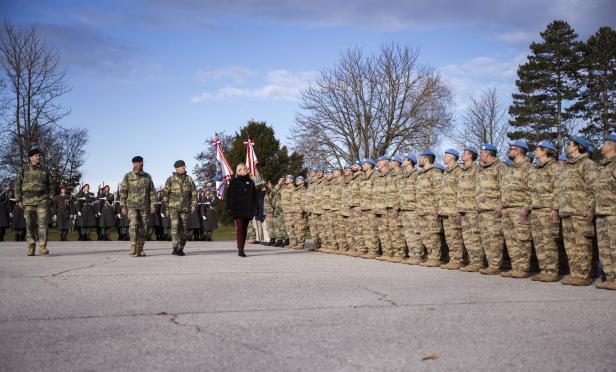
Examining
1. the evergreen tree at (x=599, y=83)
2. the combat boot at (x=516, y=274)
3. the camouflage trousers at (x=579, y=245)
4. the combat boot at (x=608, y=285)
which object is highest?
the evergreen tree at (x=599, y=83)

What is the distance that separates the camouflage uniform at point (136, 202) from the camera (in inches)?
580

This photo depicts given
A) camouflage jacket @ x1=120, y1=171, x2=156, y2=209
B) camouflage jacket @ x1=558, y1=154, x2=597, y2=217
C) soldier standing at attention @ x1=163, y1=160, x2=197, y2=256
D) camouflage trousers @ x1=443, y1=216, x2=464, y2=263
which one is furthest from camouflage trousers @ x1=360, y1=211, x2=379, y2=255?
camouflage jacket @ x1=558, y1=154, x2=597, y2=217

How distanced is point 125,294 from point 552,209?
6.44m

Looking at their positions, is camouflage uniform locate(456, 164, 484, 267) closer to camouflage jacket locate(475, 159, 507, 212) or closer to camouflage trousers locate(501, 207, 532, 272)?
camouflage jacket locate(475, 159, 507, 212)

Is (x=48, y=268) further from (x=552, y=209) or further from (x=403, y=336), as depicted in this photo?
(x=552, y=209)

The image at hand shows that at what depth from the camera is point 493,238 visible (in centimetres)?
1113

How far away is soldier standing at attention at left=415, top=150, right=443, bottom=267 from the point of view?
1273cm

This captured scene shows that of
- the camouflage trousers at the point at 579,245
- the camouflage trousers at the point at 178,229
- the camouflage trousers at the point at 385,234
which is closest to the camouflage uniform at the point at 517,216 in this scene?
the camouflage trousers at the point at 579,245

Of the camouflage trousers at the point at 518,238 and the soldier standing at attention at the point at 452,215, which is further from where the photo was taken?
the soldier standing at attention at the point at 452,215

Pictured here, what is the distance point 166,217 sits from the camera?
82.3 feet

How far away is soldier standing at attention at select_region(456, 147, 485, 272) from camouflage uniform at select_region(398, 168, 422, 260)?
5.03 ft

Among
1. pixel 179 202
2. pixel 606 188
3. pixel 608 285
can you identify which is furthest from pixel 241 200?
pixel 608 285

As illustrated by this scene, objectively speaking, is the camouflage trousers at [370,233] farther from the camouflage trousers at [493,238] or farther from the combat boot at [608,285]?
the combat boot at [608,285]

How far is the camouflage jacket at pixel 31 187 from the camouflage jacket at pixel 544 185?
398 inches
